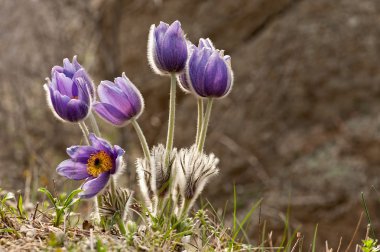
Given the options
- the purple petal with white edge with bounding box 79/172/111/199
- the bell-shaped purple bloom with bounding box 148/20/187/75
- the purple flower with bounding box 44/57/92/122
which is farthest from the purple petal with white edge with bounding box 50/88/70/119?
the bell-shaped purple bloom with bounding box 148/20/187/75

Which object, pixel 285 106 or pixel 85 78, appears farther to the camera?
pixel 285 106

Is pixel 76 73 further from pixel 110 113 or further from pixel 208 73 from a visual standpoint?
pixel 208 73

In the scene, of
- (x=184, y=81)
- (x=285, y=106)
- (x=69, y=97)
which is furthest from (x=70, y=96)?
(x=285, y=106)

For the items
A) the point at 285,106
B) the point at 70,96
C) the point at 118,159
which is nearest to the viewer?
the point at 118,159

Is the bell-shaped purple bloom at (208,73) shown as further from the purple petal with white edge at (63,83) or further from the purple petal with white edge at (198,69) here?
the purple petal with white edge at (63,83)

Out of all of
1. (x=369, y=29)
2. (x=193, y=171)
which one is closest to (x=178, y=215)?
(x=193, y=171)

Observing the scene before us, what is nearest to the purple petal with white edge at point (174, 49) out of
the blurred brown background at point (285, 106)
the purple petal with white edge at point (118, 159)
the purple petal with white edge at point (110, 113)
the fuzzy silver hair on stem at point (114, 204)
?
the purple petal with white edge at point (110, 113)
